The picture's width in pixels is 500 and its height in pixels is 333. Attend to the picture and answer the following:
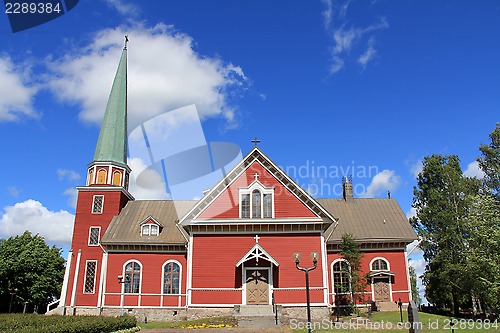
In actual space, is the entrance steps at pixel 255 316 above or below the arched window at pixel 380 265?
below

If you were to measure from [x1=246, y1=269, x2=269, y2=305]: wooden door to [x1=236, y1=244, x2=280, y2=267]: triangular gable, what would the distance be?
1206 mm

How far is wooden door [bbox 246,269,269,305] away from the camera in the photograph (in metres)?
25.2

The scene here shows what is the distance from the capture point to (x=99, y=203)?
33.1m

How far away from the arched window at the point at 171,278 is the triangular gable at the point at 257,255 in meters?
6.94

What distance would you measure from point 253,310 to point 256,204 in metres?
6.49

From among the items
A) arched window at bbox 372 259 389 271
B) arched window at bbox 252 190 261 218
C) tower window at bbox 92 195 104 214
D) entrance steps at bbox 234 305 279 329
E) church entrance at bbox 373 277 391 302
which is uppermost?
tower window at bbox 92 195 104 214

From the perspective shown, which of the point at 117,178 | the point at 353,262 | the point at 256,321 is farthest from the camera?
the point at 117,178

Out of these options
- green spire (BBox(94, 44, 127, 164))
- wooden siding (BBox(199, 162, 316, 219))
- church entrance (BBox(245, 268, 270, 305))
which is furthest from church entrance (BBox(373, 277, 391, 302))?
green spire (BBox(94, 44, 127, 164))

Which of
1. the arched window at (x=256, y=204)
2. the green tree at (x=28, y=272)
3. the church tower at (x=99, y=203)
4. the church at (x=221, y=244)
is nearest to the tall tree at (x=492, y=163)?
the church at (x=221, y=244)

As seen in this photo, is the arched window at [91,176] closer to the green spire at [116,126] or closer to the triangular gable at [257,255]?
the green spire at [116,126]

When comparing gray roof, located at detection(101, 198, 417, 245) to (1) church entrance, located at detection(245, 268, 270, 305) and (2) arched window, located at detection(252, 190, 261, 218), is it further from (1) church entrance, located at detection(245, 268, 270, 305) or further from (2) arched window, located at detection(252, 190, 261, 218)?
(2) arched window, located at detection(252, 190, 261, 218)

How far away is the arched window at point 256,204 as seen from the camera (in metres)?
26.2

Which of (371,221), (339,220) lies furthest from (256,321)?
(371,221)

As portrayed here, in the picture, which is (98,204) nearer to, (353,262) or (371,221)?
(353,262)
